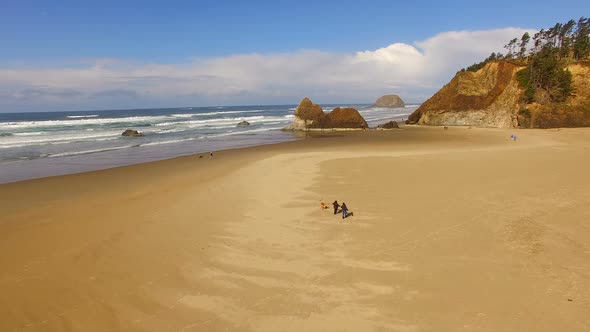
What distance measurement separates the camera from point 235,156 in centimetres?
2856

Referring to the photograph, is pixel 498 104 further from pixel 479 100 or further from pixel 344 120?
pixel 344 120

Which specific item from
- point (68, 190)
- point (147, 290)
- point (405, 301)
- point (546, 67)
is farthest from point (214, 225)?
point (546, 67)

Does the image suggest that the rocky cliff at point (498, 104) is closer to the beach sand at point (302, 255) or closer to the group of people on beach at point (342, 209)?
the beach sand at point (302, 255)

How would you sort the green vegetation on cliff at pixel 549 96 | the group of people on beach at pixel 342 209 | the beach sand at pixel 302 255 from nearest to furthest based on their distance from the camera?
the beach sand at pixel 302 255 < the group of people on beach at pixel 342 209 < the green vegetation on cliff at pixel 549 96

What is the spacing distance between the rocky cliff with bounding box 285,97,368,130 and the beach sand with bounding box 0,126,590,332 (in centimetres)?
3601

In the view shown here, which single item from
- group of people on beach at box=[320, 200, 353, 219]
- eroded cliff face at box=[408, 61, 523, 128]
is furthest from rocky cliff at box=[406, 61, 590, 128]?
group of people on beach at box=[320, 200, 353, 219]

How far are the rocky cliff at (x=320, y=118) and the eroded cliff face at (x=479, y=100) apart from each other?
1265cm

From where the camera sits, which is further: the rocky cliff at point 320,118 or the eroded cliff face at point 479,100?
the rocky cliff at point 320,118

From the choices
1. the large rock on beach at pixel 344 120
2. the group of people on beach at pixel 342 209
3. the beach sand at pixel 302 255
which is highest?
the large rock on beach at pixel 344 120

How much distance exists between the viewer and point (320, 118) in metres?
54.6

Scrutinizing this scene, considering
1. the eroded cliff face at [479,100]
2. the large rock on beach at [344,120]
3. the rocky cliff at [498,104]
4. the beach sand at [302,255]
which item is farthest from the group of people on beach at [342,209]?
the eroded cliff face at [479,100]

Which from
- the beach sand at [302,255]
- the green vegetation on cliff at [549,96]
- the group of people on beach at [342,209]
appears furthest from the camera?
the green vegetation on cliff at [549,96]

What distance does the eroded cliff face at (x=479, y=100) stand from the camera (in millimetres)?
48250

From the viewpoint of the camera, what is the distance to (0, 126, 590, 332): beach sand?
21.9 feet
